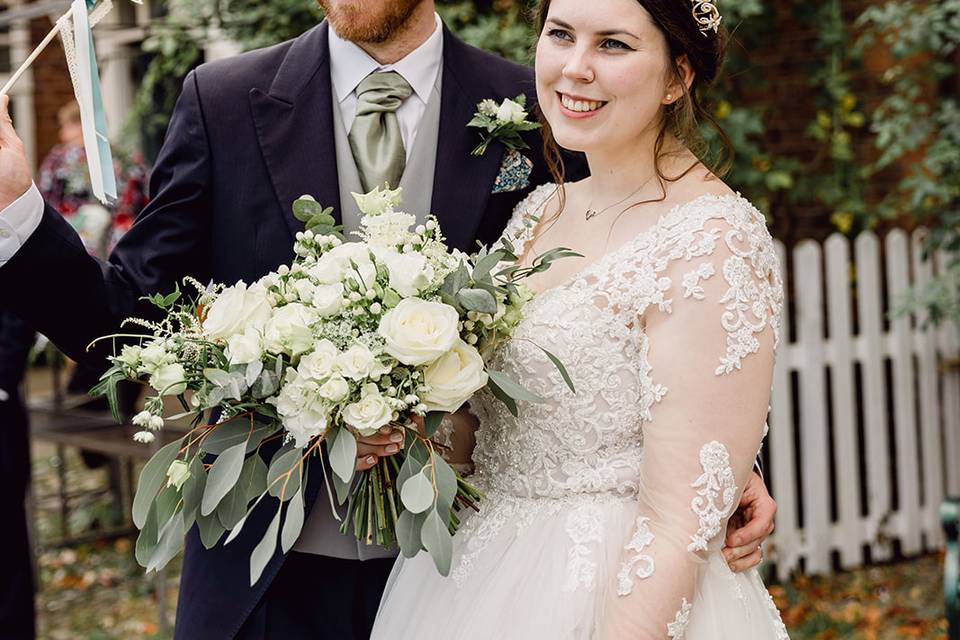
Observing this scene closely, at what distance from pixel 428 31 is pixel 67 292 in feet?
3.31

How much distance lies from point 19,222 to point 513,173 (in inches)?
42.2

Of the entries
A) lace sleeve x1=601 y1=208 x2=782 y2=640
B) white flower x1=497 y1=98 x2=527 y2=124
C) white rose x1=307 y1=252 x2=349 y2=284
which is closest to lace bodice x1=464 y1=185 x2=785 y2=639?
lace sleeve x1=601 y1=208 x2=782 y2=640

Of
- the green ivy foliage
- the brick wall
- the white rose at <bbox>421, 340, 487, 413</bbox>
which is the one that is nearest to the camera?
the white rose at <bbox>421, 340, 487, 413</bbox>

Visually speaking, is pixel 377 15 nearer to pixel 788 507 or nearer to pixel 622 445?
pixel 622 445

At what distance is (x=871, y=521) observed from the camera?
19.1ft

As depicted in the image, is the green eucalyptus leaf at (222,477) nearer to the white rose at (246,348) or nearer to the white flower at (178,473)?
the white flower at (178,473)

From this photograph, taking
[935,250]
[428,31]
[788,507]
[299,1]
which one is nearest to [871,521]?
[788,507]

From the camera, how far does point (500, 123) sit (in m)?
2.65

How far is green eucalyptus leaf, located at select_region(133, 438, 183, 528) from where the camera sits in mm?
2018

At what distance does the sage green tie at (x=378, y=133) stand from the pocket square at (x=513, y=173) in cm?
23

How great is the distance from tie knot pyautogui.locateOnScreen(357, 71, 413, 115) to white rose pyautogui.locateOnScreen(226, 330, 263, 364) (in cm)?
81

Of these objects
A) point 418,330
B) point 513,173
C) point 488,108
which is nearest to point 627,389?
point 418,330

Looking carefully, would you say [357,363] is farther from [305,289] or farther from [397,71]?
[397,71]

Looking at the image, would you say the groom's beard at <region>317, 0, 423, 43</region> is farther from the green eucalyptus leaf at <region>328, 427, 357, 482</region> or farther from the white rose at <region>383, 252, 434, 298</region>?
the green eucalyptus leaf at <region>328, 427, 357, 482</region>
